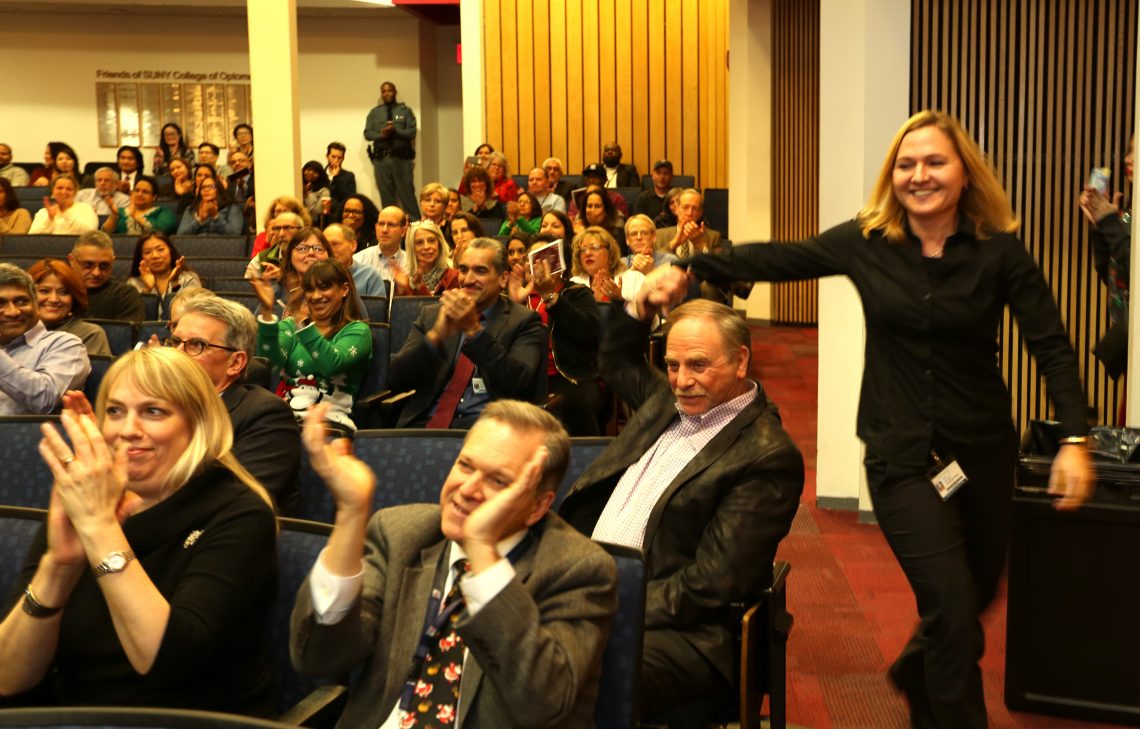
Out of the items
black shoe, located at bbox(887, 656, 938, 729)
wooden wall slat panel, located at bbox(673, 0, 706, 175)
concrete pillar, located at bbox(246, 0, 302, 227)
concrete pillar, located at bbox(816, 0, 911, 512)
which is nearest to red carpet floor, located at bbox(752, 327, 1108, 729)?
black shoe, located at bbox(887, 656, 938, 729)

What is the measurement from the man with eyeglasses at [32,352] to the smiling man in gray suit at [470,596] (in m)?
2.12

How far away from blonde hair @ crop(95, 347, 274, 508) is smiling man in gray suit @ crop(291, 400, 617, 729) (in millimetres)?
293

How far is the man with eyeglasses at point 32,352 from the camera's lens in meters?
3.89

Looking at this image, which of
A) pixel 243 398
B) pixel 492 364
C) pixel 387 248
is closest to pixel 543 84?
pixel 387 248

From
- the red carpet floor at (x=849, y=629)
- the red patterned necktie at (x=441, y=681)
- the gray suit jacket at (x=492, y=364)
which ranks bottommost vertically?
the red carpet floor at (x=849, y=629)

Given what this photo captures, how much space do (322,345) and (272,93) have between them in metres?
5.25

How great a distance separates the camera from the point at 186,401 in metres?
2.24

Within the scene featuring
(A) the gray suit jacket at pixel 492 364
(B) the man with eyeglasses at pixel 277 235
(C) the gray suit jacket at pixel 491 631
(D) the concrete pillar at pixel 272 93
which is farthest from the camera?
(D) the concrete pillar at pixel 272 93

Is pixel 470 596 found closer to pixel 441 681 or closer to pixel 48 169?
pixel 441 681

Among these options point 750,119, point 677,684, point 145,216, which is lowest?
point 677,684

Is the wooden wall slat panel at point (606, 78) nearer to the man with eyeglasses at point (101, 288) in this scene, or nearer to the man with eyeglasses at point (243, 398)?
the man with eyeglasses at point (101, 288)

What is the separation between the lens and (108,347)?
4.65m

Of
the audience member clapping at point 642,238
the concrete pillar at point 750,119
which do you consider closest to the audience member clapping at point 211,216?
the concrete pillar at point 750,119

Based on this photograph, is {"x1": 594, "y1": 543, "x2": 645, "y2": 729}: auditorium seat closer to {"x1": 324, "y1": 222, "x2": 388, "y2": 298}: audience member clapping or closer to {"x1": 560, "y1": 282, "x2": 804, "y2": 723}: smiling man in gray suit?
{"x1": 560, "y1": 282, "x2": 804, "y2": 723}: smiling man in gray suit
